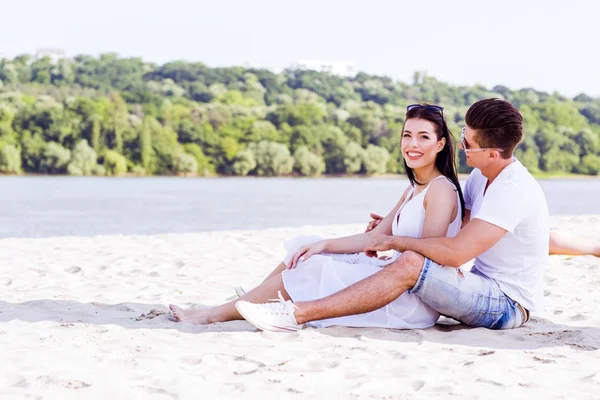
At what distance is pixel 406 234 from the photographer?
3.78 meters

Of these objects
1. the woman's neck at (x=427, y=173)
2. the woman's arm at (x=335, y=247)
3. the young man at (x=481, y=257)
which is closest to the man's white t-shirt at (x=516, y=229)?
the young man at (x=481, y=257)

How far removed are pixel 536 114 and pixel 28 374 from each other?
220 feet

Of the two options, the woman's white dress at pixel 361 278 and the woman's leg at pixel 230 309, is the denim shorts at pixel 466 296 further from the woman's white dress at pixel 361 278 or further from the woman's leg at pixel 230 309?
the woman's leg at pixel 230 309

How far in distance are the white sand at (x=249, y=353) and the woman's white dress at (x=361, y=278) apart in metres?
0.06

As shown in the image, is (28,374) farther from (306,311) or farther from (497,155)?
(497,155)

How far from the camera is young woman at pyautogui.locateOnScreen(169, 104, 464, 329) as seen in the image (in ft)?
12.1

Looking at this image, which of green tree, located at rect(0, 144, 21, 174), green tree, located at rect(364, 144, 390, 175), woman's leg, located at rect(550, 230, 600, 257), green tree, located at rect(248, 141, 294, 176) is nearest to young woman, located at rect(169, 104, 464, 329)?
woman's leg, located at rect(550, 230, 600, 257)

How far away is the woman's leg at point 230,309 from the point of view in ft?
12.5

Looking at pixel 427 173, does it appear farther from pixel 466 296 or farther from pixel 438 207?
pixel 466 296

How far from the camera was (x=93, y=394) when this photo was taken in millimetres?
2699

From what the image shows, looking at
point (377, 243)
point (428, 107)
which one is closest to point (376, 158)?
point (428, 107)

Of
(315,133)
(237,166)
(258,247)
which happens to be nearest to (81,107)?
(237,166)

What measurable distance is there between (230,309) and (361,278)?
29.1 inches

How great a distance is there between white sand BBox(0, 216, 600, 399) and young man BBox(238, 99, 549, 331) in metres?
0.14
